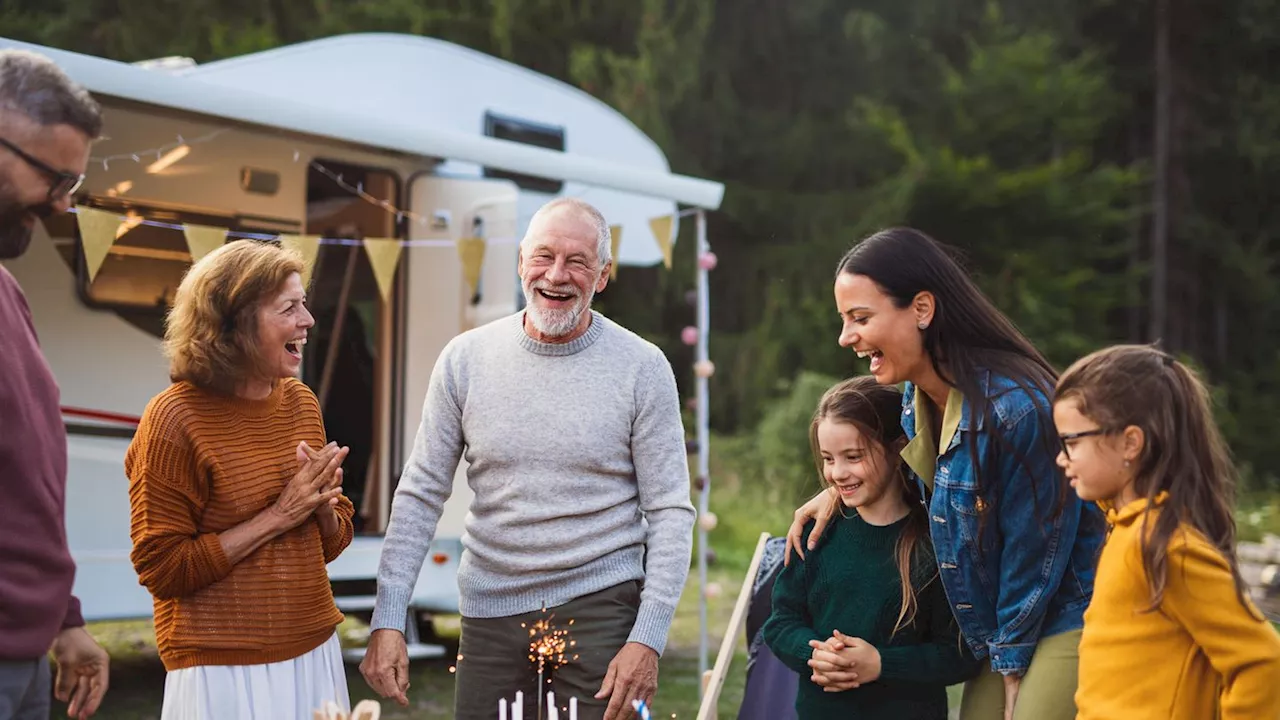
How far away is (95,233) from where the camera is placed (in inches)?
199

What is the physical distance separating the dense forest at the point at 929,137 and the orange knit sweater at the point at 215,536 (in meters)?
12.8

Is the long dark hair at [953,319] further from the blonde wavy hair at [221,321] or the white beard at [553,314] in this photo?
the blonde wavy hair at [221,321]

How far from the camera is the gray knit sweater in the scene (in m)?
2.81

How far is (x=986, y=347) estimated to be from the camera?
2.61 m

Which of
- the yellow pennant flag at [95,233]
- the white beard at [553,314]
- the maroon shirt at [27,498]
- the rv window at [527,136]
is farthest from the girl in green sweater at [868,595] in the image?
the rv window at [527,136]

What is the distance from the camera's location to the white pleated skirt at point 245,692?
→ 2521 millimetres

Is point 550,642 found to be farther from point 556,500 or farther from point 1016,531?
point 1016,531

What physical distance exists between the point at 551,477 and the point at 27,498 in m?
1.05

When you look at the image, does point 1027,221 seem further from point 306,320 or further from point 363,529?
point 306,320

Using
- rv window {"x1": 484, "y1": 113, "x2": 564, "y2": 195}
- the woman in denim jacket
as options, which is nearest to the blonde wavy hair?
the woman in denim jacket

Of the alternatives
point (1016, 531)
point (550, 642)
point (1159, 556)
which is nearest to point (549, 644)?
point (550, 642)

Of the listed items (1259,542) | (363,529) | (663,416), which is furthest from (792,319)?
(663,416)

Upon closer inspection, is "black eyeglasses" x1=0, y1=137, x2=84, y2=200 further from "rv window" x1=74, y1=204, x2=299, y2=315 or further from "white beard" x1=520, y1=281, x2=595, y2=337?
"rv window" x1=74, y1=204, x2=299, y2=315

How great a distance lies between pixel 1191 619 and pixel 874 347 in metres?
0.80
